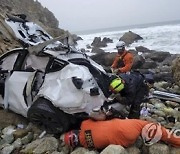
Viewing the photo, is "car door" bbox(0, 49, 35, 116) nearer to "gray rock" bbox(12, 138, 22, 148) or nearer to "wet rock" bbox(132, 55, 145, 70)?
"gray rock" bbox(12, 138, 22, 148)

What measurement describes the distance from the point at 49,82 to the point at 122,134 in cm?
165

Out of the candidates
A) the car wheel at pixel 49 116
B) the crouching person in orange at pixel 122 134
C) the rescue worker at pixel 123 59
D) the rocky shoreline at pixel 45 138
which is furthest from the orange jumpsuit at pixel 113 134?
the rescue worker at pixel 123 59

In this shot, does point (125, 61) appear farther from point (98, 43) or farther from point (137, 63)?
point (98, 43)

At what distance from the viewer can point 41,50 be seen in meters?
5.71

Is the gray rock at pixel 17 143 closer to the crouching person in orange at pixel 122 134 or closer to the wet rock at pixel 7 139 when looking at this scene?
the wet rock at pixel 7 139

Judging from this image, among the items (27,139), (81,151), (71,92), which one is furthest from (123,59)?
(81,151)

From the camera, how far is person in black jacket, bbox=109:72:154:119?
17.2 ft

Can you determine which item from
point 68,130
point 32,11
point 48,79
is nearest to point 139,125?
point 68,130

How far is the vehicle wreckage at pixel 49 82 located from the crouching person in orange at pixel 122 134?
486 millimetres

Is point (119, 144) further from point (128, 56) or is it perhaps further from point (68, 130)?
point (128, 56)

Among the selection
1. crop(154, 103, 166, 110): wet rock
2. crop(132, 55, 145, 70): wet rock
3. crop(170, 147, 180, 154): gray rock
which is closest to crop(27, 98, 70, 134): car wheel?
crop(170, 147, 180, 154): gray rock

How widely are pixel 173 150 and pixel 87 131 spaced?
4.05ft

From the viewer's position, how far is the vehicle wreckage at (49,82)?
517 centimetres

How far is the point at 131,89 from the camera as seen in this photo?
17.9 feet
